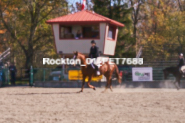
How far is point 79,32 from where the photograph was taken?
122ft

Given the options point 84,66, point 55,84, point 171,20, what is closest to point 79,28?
point 55,84

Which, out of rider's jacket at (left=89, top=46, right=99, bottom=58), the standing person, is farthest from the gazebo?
rider's jacket at (left=89, top=46, right=99, bottom=58)

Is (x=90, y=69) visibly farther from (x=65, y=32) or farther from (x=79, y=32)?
(x=65, y=32)

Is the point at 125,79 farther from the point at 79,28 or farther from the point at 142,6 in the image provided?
the point at 142,6

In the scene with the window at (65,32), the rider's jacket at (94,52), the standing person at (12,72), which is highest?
the window at (65,32)

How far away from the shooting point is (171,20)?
47.8 meters

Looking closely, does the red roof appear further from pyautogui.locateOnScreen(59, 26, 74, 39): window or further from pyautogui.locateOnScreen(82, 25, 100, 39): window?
pyautogui.locateOnScreen(82, 25, 100, 39): window

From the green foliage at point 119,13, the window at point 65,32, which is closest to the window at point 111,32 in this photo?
the window at point 65,32

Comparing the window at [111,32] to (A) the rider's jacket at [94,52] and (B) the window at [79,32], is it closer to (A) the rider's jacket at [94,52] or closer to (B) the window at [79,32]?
(B) the window at [79,32]

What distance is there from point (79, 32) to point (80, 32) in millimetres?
415

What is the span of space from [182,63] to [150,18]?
31244 millimetres

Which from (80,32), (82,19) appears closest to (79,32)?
(80,32)

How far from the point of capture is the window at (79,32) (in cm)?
3753

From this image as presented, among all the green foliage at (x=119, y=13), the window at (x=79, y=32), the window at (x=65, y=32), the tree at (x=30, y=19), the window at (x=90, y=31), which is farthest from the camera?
the green foliage at (x=119, y=13)
